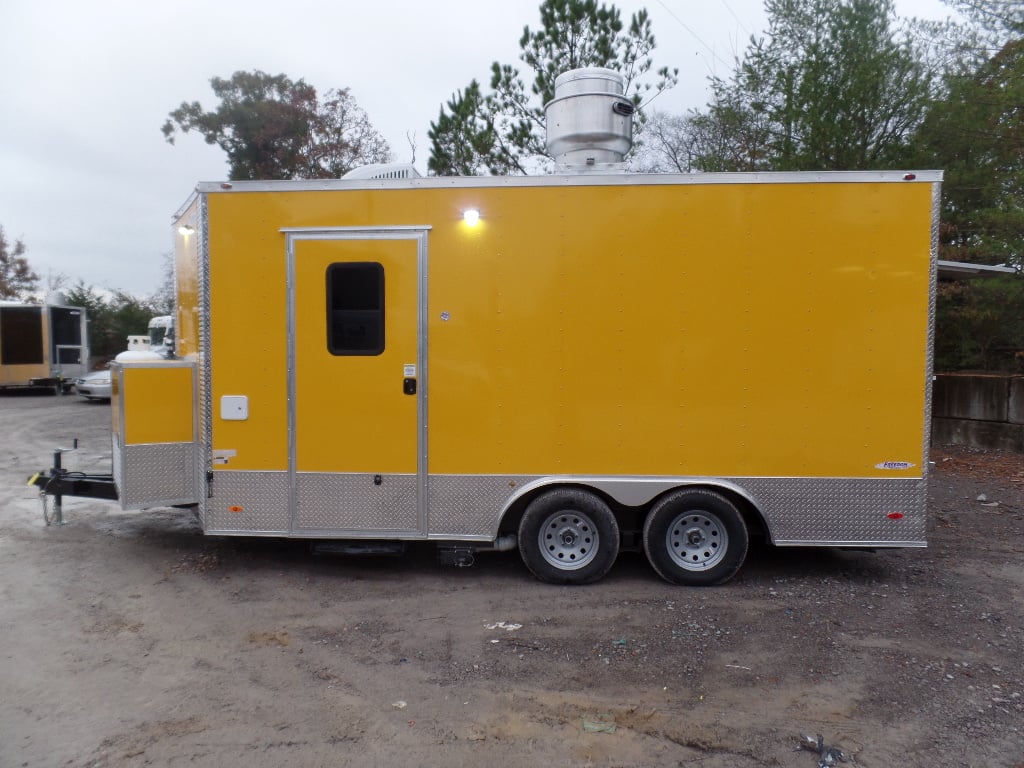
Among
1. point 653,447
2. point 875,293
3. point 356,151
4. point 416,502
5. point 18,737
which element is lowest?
point 18,737

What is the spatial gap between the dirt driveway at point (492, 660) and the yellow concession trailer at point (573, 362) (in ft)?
1.58

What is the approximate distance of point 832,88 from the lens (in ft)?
33.3

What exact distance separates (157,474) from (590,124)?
Answer: 4.42 metres

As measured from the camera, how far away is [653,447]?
199 inches

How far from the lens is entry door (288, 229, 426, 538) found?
5.14 meters

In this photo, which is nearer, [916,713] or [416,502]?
[916,713]

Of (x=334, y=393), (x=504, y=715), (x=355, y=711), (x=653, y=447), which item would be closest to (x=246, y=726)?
(x=355, y=711)

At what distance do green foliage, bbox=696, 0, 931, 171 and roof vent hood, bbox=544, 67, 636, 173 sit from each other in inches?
228

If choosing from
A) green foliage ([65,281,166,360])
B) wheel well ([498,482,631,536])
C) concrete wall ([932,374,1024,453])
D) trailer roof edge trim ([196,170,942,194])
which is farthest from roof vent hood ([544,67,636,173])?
green foliage ([65,281,166,360])

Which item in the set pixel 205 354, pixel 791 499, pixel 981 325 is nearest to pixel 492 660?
pixel 791 499

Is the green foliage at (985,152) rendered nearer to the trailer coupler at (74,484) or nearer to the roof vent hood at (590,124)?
the roof vent hood at (590,124)

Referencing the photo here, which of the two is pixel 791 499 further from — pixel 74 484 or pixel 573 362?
pixel 74 484

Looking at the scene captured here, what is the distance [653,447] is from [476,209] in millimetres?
2150

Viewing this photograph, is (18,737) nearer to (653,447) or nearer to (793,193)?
(653,447)
